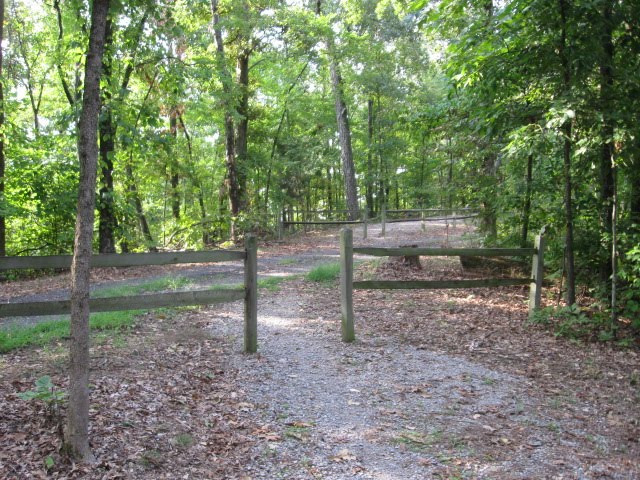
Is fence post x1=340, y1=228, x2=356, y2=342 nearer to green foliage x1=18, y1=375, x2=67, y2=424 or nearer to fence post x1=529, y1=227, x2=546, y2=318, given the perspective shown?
fence post x1=529, y1=227, x2=546, y2=318

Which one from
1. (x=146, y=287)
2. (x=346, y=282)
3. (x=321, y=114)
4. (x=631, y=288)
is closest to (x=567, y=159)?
(x=631, y=288)

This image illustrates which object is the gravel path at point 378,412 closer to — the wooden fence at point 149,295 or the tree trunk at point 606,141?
the wooden fence at point 149,295

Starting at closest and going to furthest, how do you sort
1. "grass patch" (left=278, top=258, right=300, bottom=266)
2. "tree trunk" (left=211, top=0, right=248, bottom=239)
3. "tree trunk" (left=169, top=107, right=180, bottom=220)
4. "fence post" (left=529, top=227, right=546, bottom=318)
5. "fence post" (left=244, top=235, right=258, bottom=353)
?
"fence post" (left=244, top=235, right=258, bottom=353), "fence post" (left=529, top=227, right=546, bottom=318), "grass patch" (left=278, top=258, right=300, bottom=266), "tree trunk" (left=211, top=0, right=248, bottom=239), "tree trunk" (left=169, top=107, right=180, bottom=220)

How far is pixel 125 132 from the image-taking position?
6.04 meters

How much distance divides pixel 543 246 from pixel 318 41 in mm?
14945

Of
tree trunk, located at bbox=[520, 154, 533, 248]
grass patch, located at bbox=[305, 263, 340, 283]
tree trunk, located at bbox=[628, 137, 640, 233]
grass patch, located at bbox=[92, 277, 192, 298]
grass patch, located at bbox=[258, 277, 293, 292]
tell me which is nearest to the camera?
tree trunk, located at bbox=[628, 137, 640, 233]

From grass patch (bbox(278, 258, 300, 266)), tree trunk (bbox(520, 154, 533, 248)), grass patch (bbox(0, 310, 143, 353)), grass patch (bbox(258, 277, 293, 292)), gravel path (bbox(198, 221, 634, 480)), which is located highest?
tree trunk (bbox(520, 154, 533, 248))

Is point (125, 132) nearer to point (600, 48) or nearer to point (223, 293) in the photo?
point (223, 293)

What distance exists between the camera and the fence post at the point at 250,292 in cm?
581

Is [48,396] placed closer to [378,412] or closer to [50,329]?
[378,412]

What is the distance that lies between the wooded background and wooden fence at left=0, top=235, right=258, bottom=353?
130 cm

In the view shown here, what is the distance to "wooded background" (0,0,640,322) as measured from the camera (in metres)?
6.64

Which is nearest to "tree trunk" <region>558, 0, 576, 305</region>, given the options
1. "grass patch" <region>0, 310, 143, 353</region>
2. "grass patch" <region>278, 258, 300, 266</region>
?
"grass patch" <region>0, 310, 143, 353</region>

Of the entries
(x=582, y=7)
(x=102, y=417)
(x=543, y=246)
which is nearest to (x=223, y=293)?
(x=102, y=417)
